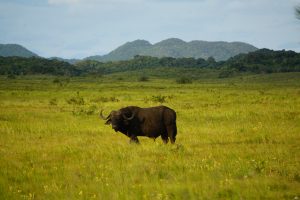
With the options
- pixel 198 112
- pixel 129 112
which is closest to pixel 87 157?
pixel 129 112

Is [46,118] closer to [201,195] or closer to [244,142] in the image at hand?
[244,142]

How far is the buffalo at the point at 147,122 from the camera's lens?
15.2 meters

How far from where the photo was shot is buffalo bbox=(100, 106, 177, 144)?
50.0 ft

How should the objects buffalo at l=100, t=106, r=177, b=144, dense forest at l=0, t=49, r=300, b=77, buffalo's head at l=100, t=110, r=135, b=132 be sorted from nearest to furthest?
buffalo at l=100, t=106, r=177, b=144
buffalo's head at l=100, t=110, r=135, b=132
dense forest at l=0, t=49, r=300, b=77

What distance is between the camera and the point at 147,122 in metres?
15.5

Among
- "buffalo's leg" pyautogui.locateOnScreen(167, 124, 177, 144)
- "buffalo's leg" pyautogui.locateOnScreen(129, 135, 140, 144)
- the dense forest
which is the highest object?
the dense forest

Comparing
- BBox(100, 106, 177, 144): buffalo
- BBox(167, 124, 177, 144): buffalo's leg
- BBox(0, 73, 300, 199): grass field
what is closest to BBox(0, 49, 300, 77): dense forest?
BBox(0, 73, 300, 199): grass field

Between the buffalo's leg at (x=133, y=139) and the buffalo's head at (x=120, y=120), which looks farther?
the buffalo's head at (x=120, y=120)

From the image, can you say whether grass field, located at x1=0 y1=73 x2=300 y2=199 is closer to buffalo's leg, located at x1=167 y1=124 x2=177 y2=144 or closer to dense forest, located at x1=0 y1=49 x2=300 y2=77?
buffalo's leg, located at x1=167 y1=124 x2=177 y2=144

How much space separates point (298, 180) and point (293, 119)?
43.5 ft

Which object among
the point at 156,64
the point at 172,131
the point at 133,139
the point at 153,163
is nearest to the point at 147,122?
the point at 133,139

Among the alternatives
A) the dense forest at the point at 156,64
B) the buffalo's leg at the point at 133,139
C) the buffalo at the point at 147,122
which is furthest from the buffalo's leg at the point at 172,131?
the dense forest at the point at 156,64

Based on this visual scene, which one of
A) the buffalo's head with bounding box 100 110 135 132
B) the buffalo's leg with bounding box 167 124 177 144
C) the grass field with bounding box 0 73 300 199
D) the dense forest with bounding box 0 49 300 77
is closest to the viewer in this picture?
the grass field with bounding box 0 73 300 199

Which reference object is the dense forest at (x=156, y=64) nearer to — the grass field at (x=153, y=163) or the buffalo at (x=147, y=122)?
the grass field at (x=153, y=163)
